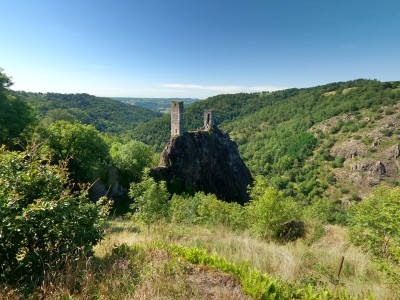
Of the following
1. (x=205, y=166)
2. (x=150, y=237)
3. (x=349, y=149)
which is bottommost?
(x=349, y=149)

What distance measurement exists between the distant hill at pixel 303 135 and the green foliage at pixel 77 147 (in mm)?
75244

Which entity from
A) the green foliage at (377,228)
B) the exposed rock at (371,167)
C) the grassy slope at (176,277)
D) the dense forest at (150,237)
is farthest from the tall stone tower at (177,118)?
the exposed rock at (371,167)

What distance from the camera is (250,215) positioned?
18297mm

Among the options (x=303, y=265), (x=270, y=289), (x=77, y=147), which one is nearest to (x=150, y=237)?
(x=270, y=289)

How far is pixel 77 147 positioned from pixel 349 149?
102 meters

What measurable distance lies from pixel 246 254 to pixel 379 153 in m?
105

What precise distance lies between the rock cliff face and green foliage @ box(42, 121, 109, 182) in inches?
391

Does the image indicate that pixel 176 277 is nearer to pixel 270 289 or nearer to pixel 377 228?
pixel 270 289

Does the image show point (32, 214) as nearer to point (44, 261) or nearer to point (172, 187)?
point (44, 261)

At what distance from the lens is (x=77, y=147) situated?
92.6ft

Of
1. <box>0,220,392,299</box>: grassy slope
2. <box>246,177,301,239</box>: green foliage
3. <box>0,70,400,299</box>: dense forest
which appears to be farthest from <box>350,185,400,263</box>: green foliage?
<box>0,220,392,299</box>: grassy slope

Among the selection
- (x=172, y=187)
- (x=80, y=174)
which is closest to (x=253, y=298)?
(x=80, y=174)

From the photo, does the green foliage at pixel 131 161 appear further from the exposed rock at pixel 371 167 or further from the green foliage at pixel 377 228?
the exposed rock at pixel 371 167

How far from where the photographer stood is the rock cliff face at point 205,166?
4038 cm
